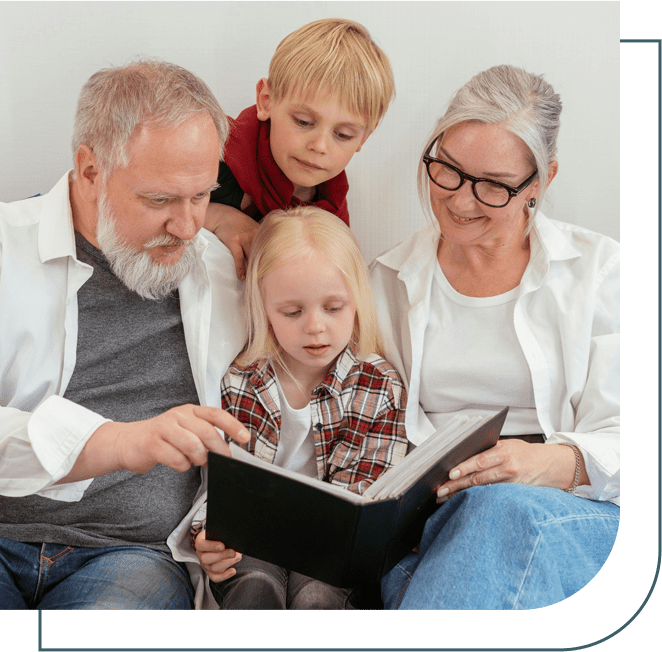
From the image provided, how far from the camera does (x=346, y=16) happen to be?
131cm

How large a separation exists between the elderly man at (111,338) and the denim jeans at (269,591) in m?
0.10

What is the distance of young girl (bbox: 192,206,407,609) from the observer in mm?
1300

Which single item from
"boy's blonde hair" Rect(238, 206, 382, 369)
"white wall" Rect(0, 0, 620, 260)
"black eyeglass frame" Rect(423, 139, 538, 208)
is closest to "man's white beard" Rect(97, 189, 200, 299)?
"boy's blonde hair" Rect(238, 206, 382, 369)

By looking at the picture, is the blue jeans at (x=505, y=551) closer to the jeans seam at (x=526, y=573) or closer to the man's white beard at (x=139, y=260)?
the jeans seam at (x=526, y=573)

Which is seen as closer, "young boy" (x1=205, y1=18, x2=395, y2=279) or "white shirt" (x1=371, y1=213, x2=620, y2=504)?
"young boy" (x1=205, y1=18, x2=395, y2=279)

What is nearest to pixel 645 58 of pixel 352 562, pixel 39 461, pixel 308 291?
pixel 308 291

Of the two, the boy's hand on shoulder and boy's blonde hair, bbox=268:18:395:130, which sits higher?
boy's blonde hair, bbox=268:18:395:130

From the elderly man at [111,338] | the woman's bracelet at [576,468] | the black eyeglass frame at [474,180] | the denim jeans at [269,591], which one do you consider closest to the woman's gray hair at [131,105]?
the elderly man at [111,338]

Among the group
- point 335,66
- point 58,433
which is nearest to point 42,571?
point 58,433

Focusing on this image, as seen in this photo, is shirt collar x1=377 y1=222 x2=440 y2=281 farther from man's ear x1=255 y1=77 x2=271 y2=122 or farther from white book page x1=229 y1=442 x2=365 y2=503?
white book page x1=229 y1=442 x2=365 y2=503

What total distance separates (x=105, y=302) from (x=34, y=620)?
1.91ft

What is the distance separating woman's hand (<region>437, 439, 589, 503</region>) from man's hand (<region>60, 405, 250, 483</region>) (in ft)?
1.32

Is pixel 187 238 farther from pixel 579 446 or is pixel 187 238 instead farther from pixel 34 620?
pixel 579 446

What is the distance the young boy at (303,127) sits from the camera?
124 centimetres
